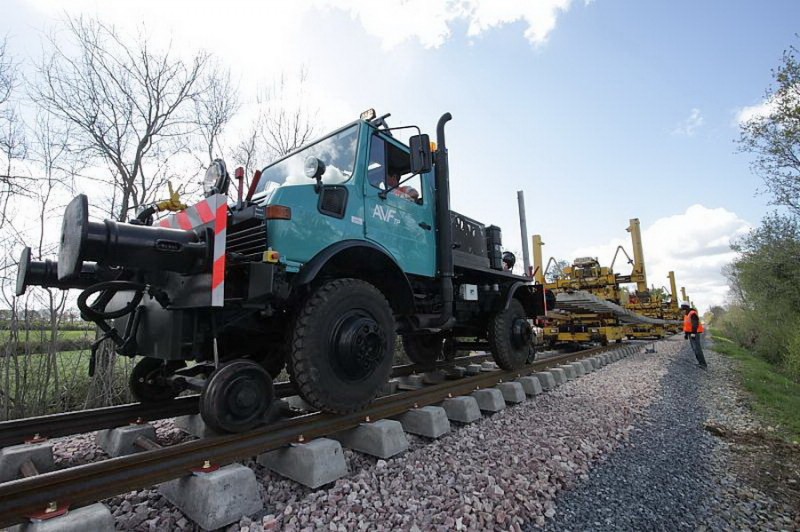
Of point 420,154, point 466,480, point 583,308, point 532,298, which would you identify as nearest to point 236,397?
point 466,480

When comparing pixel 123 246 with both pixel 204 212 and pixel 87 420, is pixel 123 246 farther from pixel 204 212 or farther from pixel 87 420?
pixel 87 420

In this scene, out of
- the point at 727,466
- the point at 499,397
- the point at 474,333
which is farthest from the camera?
the point at 474,333

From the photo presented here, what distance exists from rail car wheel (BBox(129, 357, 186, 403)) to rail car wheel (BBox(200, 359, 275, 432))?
138 centimetres

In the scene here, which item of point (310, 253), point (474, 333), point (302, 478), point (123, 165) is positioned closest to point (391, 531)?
point (302, 478)

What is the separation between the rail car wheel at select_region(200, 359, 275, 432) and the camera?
2523mm

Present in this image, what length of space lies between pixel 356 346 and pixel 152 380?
6.89 ft

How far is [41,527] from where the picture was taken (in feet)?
5.27

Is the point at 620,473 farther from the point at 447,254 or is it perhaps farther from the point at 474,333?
the point at 474,333

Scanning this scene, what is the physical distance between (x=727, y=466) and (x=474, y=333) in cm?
346

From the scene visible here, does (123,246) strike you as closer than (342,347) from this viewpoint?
Yes

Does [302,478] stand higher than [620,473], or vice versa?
[302,478]

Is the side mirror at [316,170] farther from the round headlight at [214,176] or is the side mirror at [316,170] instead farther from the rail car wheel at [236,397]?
the rail car wheel at [236,397]

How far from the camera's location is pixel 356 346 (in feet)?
10.2

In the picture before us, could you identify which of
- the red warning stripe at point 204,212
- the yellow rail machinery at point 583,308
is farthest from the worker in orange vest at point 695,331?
the red warning stripe at point 204,212
